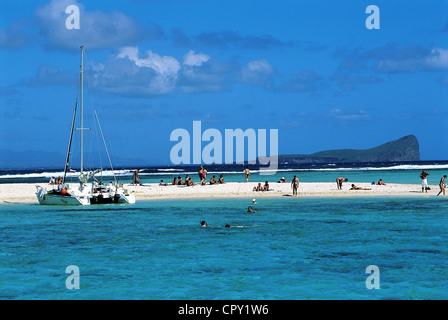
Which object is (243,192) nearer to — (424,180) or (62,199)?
(424,180)

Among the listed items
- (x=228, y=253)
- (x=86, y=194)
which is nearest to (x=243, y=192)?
(x=86, y=194)

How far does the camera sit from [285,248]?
25.7 meters

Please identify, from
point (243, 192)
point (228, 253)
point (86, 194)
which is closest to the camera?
point (228, 253)

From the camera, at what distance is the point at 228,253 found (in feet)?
80.5

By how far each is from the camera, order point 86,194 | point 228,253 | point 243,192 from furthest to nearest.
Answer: point 243,192 < point 86,194 < point 228,253

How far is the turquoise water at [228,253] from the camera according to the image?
60.0ft

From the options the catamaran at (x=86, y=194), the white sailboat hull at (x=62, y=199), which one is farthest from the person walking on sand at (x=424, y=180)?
the white sailboat hull at (x=62, y=199)

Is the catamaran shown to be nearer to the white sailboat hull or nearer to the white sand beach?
the white sailboat hull
